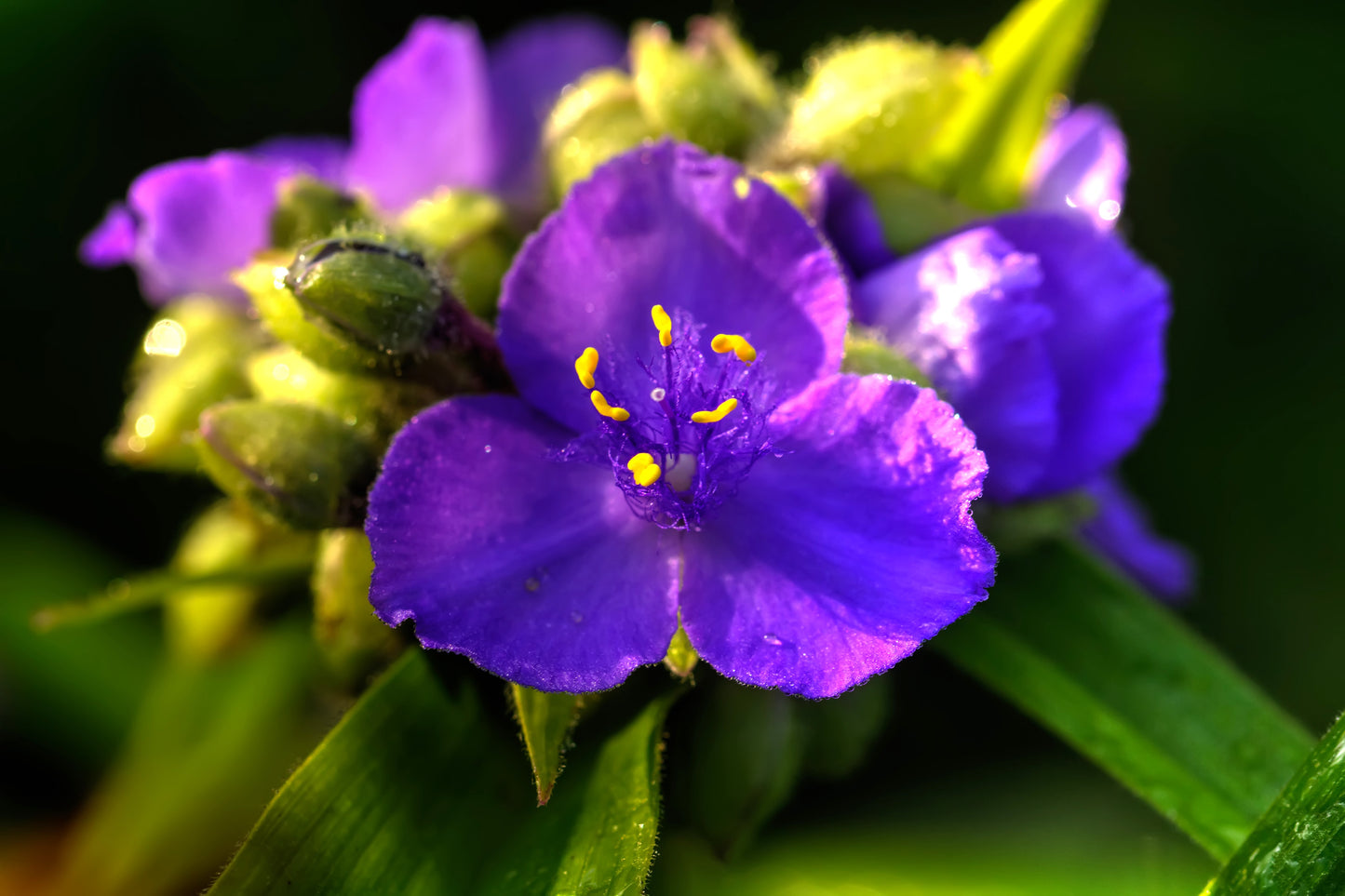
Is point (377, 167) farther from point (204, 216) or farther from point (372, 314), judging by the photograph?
point (372, 314)

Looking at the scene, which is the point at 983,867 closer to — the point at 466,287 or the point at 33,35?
the point at 466,287

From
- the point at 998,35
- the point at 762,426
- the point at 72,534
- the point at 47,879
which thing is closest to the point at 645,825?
the point at 762,426

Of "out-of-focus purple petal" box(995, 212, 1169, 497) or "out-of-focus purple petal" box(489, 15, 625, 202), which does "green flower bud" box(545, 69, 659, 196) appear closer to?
"out-of-focus purple petal" box(489, 15, 625, 202)

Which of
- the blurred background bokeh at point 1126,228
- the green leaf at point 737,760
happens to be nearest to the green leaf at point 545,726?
the green leaf at point 737,760

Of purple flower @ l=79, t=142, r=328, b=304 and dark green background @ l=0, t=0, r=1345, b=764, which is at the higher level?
purple flower @ l=79, t=142, r=328, b=304

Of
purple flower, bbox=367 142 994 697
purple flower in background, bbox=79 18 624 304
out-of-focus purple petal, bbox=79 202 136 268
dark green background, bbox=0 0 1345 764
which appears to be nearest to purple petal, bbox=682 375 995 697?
purple flower, bbox=367 142 994 697

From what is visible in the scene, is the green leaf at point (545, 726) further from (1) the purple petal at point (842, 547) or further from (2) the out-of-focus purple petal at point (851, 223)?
(2) the out-of-focus purple petal at point (851, 223)
